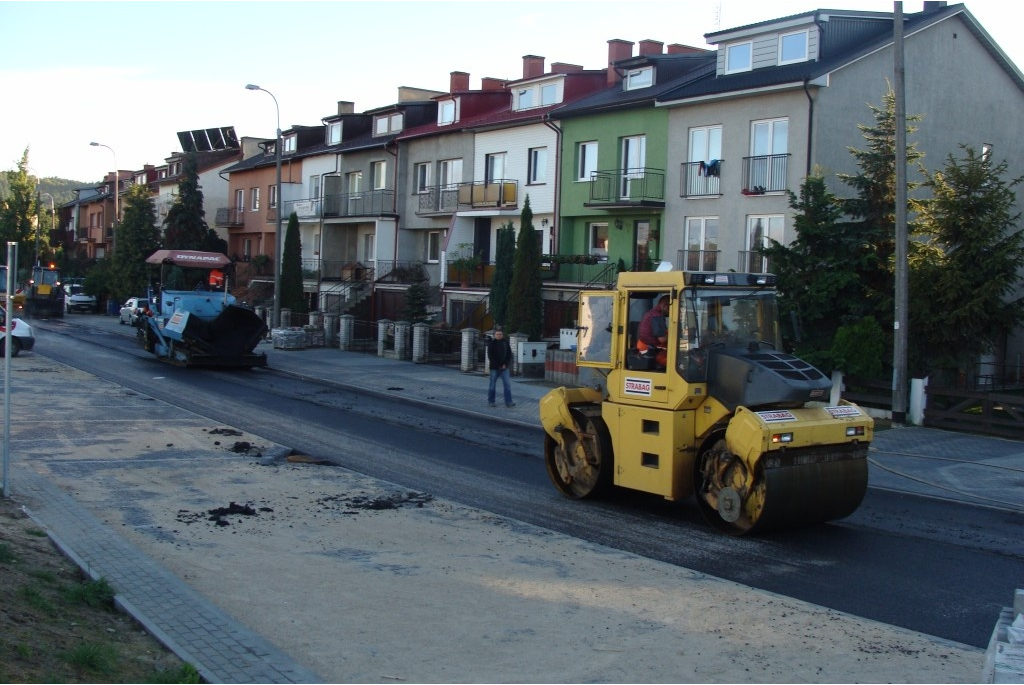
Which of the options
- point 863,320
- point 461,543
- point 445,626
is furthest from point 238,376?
point 445,626

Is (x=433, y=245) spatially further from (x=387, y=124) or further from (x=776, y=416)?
(x=776, y=416)

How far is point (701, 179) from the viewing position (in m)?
29.3

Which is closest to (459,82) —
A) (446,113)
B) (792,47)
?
(446,113)

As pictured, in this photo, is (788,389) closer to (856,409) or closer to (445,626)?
(856,409)

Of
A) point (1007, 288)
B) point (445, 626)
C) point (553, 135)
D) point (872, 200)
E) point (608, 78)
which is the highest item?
point (608, 78)

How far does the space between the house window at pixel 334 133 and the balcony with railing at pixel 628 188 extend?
72.6ft

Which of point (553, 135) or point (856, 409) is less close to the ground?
point (553, 135)

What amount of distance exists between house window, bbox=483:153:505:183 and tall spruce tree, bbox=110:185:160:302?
2841cm

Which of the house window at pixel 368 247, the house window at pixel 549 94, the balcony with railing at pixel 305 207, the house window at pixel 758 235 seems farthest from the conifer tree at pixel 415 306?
the balcony with railing at pixel 305 207

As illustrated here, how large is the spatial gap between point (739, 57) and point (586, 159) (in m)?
6.67

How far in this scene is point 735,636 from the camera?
7363 mm

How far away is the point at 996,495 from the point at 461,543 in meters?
8.07

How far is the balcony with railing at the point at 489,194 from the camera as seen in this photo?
37250 mm

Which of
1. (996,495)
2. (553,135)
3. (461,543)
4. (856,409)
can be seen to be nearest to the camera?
(461,543)
